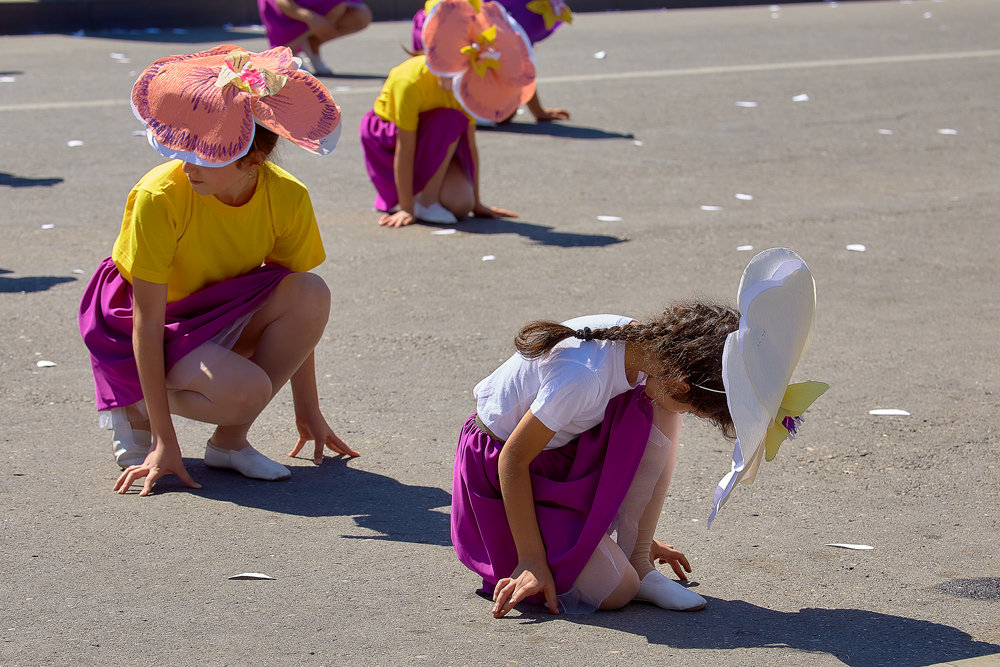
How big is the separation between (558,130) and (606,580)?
22.7 ft

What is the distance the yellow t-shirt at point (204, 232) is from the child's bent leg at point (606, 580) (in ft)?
4.96

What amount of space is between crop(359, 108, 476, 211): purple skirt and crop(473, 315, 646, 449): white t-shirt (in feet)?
13.4

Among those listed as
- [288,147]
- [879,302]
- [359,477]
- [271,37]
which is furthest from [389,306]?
[271,37]

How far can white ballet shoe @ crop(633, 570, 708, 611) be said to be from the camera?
10.5 feet

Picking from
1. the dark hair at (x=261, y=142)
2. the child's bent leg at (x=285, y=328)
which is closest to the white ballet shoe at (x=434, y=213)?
the child's bent leg at (x=285, y=328)

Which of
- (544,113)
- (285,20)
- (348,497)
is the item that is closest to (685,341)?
(348,497)

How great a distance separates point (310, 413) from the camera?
4148mm

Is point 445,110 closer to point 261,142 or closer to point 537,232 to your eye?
point 537,232

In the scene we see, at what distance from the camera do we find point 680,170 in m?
8.48

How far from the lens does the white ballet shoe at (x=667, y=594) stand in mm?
3191

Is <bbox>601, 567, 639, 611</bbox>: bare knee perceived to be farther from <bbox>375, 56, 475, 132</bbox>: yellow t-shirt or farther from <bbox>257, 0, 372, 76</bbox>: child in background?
<bbox>257, 0, 372, 76</bbox>: child in background

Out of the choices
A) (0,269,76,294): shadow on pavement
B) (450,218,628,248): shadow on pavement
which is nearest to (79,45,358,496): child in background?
(0,269,76,294): shadow on pavement

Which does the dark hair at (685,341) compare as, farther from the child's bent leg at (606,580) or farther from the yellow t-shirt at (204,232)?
the yellow t-shirt at (204,232)

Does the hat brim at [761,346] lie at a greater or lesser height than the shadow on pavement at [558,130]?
greater
